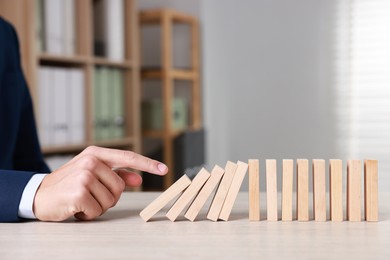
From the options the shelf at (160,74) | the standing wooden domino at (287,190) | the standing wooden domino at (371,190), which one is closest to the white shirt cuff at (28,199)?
the standing wooden domino at (287,190)

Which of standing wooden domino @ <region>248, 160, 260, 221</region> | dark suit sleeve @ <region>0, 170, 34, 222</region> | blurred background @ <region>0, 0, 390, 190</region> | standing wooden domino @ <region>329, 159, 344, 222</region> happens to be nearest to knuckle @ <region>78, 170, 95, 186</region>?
dark suit sleeve @ <region>0, 170, 34, 222</region>

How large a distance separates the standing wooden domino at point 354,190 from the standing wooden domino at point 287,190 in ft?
0.28

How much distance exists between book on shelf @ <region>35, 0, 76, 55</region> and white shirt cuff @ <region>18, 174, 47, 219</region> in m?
2.11

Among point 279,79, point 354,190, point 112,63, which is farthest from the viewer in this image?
point 279,79

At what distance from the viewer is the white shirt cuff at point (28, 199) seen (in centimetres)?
93

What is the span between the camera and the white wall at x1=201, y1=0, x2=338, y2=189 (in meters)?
3.70

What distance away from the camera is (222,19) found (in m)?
3.89

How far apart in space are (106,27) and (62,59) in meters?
0.58

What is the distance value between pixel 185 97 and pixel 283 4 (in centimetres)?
113

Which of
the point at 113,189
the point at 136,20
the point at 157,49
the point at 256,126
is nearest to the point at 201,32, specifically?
the point at 157,49

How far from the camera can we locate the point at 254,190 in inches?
36.1

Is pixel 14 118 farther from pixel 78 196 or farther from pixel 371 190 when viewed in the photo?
pixel 371 190

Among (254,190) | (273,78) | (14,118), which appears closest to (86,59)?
(273,78)

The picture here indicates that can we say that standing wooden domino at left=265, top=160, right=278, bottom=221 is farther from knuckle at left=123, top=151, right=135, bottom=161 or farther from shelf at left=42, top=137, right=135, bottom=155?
shelf at left=42, top=137, right=135, bottom=155
